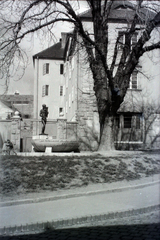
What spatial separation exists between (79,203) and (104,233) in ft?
6.79

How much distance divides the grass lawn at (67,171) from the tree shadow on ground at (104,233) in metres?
2.82

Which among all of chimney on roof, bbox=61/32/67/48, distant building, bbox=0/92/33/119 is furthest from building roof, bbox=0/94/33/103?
chimney on roof, bbox=61/32/67/48

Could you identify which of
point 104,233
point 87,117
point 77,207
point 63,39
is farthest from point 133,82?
point 104,233

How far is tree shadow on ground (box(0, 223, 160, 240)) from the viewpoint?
5.08 metres

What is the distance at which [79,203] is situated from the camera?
734cm

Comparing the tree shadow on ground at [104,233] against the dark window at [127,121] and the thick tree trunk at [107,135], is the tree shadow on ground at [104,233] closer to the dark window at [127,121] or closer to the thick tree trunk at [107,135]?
the thick tree trunk at [107,135]

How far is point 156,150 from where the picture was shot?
13188 mm

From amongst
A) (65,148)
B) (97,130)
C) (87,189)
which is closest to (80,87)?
(97,130)

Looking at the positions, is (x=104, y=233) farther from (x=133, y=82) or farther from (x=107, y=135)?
(x=133, y=82)

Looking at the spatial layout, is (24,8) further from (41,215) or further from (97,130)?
(97,130)

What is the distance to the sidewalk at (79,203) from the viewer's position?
6.02 metres

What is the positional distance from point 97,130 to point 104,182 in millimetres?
10549

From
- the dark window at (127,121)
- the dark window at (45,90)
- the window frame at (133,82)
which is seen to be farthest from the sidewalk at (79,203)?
the window frame at (133,82)

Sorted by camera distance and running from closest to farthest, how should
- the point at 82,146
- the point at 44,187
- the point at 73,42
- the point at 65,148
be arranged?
1. the point at 44,187
2. the point at 73,42
3. the point at 65,148
4. the point at 82,146
